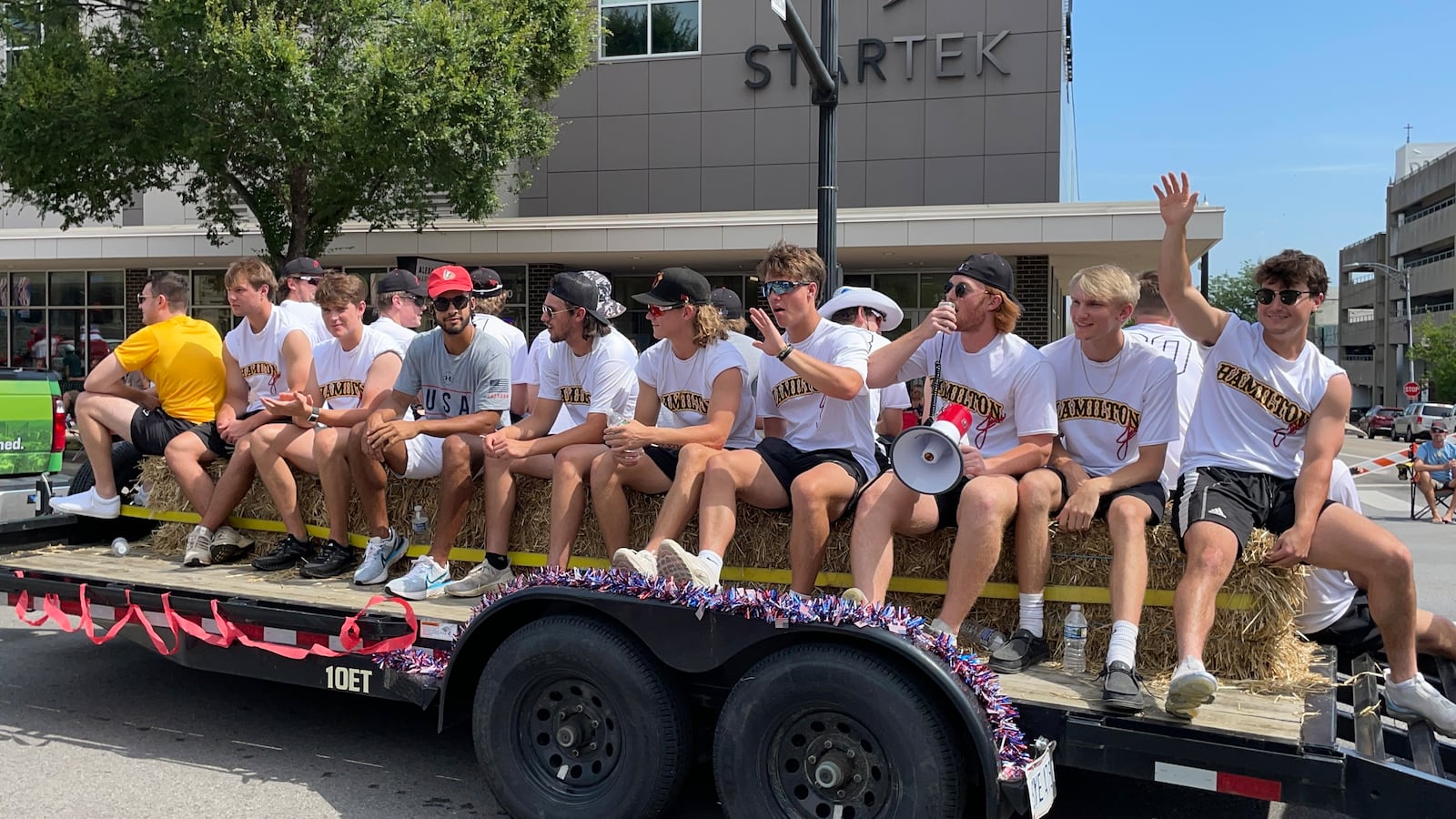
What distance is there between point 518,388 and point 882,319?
6.94 ft

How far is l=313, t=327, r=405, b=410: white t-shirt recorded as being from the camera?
5934mm

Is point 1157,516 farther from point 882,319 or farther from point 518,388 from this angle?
point 518,388

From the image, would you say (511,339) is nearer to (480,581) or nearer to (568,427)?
(568,427)

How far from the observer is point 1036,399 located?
13.8 ft

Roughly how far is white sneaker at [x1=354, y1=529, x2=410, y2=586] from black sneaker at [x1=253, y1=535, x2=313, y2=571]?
0.33m

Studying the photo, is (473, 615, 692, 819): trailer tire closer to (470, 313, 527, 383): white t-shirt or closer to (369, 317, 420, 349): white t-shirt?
(470, 313, 527, 383): white t-shirt

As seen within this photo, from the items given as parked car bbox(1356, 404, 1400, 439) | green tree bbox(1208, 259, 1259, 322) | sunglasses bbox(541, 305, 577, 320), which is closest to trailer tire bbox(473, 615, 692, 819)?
sunglasses bbox(541, 305, 577, 320)

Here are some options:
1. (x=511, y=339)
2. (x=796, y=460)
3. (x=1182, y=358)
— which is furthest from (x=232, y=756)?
(x=1182, y=358)

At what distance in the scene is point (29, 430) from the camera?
720cm

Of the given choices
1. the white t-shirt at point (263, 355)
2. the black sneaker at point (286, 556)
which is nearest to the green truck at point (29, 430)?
the white t-shirt at point (263, 355)

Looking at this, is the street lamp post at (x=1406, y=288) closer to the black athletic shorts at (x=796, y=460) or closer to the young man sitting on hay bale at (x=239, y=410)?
the black athletic shorts at (x=796, y=460)

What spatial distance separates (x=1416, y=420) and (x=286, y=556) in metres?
44.7

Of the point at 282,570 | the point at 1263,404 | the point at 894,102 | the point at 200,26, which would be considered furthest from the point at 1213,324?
the point at 894,102

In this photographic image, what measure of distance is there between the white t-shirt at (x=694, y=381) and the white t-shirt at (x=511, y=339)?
127 centimetres
